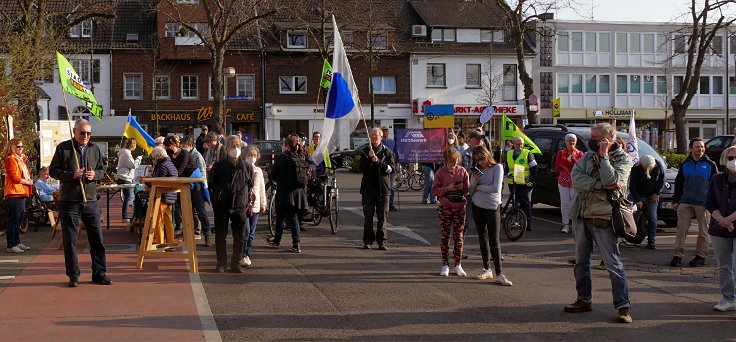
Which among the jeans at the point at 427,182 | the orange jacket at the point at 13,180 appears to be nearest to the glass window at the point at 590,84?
the jeans at the point at 427,182

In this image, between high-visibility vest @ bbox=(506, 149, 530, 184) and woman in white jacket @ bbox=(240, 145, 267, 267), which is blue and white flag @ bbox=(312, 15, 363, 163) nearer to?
woman in white jacket @ bbox=(240, 145, 267, 267)

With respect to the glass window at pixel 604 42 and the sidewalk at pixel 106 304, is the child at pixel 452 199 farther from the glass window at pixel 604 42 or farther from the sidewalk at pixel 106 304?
the glass window at pixel 604 42

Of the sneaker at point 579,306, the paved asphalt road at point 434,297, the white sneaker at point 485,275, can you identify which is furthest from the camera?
the white sneaker at point 485,275

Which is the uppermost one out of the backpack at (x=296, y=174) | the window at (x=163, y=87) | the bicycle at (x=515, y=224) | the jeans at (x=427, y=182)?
the window at (x=163, y=87)

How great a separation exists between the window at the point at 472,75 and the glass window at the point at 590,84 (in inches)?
394

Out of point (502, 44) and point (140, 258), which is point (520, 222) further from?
point (502, 44)

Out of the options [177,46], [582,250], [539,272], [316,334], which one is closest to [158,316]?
[316,334]

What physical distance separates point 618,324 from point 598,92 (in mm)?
51602

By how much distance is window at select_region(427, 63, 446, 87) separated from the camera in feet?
166

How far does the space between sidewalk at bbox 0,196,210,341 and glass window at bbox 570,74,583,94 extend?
159ft

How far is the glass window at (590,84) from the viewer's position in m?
56.8

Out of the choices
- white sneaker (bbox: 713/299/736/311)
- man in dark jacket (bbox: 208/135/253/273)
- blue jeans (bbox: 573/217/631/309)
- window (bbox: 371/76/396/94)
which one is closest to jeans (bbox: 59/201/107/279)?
man in dark jacket (bbox: 208/135/253/273)

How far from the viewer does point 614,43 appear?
5719 cm

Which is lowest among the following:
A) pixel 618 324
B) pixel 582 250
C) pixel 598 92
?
pixel 618 324
